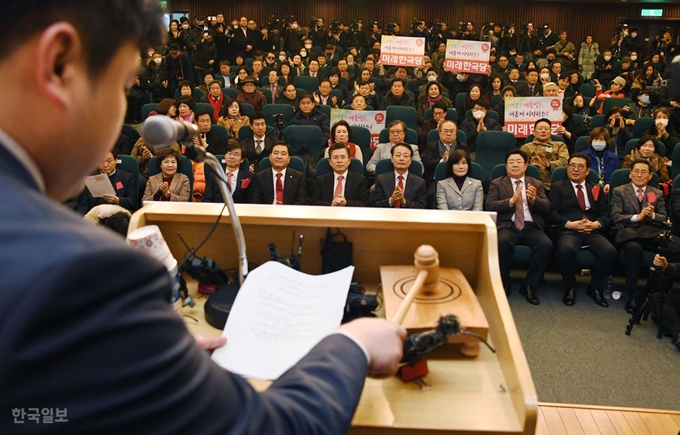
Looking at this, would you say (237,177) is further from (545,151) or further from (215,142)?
(545,151)

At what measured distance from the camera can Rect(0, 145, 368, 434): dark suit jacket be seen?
1.23 feet

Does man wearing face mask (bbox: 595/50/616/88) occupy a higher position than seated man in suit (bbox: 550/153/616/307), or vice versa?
man wearing face mask (bbox: 595/50/616/88)

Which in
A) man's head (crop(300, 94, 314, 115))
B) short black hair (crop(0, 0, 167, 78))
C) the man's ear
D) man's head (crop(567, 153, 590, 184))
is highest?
man's head (crop(300, 94, 314, 115))

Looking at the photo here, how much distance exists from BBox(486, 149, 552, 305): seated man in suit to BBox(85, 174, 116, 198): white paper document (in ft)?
9.78

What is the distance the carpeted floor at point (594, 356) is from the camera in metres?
2.65

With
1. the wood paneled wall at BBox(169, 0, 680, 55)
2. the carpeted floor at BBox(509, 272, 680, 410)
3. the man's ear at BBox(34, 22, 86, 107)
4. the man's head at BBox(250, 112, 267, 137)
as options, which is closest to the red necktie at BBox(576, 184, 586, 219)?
the carpeted floor at BBox(509, 272, 680, 410)

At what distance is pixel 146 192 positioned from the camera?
170 inches

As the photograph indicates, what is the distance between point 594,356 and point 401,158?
2.09m

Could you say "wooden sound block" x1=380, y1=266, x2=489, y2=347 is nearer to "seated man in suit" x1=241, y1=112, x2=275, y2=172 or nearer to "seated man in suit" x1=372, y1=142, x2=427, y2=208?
"seated man in suit" x1=372, y1=142, x2=427, y2=208

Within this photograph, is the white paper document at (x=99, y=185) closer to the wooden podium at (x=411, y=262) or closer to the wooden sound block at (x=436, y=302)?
the wooden podium at (x=411, y=262)

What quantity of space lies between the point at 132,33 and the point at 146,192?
406 cm

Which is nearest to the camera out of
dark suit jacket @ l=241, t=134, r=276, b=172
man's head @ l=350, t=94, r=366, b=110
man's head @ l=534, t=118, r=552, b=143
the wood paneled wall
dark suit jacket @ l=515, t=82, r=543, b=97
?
man's head @ l=534, t=118, r=552, b=143

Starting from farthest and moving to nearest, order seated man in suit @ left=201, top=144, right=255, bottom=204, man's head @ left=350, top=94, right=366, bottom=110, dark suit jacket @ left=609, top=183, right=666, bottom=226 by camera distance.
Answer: man's head @ left=350, top=94, right=366, bottom=110 → seated man in suit @ left=201, top=144, right=255, bottom=204 → dark suit jacket @ left=609, top=183, right=666, bottom=226

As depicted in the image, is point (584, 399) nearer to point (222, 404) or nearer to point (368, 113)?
point (222, 404)
